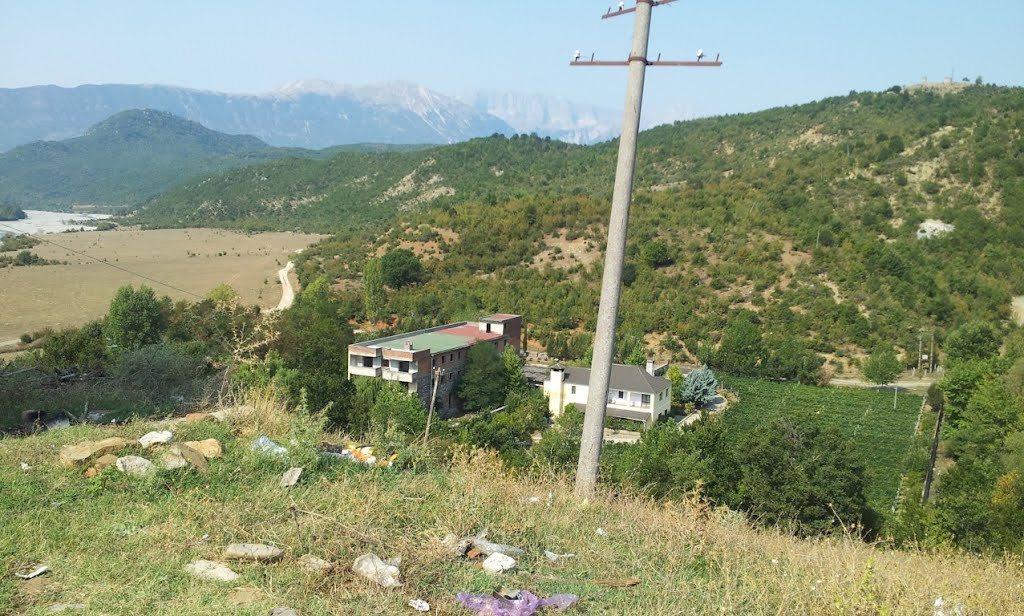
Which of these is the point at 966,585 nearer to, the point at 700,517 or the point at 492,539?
the point at 700,517

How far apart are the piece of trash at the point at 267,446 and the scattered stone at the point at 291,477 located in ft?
1.26

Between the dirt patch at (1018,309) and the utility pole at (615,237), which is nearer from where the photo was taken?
the utility pole at (615,237)

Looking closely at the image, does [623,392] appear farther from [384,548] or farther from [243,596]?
[243,596]

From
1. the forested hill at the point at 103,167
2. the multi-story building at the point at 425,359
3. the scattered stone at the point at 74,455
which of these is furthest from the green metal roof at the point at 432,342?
the forested hill at the point at 103,167

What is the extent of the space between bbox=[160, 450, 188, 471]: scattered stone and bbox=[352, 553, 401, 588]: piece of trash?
7.17ft

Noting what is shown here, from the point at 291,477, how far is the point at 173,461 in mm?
976

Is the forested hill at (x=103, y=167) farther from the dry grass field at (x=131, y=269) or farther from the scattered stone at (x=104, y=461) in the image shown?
the scattered stone at (x=104, y=461)

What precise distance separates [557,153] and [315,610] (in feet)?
297

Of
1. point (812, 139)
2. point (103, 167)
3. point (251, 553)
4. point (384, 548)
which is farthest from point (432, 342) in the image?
point (103, 167)

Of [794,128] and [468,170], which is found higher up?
[794,128]

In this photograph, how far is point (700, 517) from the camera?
19.2ft

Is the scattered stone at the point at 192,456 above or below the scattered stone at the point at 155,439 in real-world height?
above

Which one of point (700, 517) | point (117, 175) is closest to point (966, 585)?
point (700, 517)

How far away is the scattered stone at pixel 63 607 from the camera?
362 centimetres
